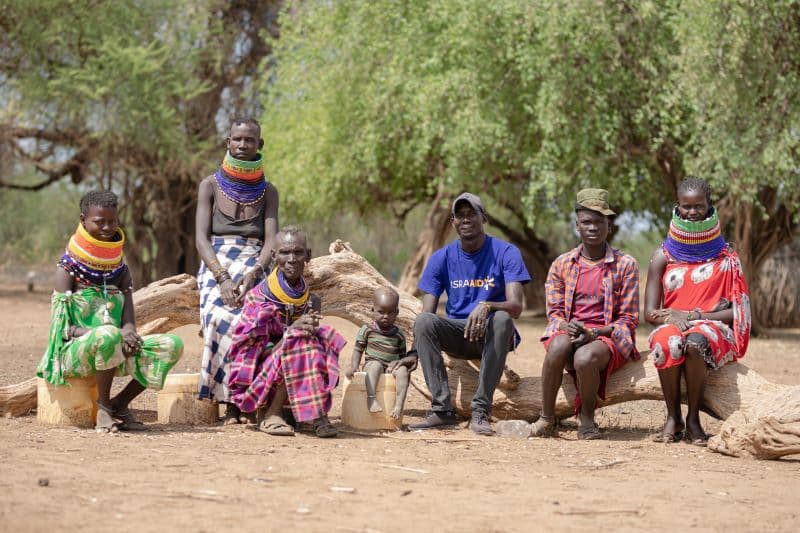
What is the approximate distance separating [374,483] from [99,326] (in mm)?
2293

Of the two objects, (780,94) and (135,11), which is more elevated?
(135,11)

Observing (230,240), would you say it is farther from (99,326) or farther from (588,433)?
(588,433)

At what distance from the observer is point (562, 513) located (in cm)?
428

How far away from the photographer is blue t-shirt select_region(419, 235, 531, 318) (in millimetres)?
6812

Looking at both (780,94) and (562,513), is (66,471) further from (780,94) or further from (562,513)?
(780,94)

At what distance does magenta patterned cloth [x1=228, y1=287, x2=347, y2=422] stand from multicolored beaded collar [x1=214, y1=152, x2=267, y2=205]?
78cm

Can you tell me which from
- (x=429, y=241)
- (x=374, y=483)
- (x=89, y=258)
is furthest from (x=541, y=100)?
(x=374, y=483)

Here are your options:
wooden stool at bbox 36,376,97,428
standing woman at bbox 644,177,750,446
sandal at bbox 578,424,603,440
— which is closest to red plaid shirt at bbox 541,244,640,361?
standing woman at bbox 644,177,750,446

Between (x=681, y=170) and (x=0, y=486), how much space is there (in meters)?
13.4

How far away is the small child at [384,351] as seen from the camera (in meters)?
6.64

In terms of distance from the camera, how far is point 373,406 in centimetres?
661

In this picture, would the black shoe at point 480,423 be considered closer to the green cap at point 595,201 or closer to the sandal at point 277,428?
the sandal at point 277,428

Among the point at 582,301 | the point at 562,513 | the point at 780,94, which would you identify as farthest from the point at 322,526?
the point at 780,94

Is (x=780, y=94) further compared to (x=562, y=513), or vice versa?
(x=780, y=94)
